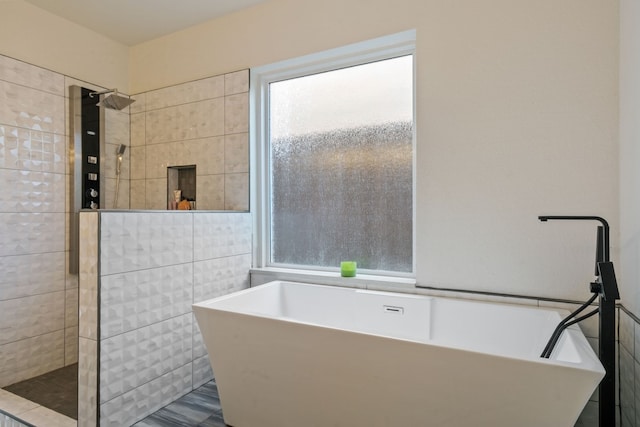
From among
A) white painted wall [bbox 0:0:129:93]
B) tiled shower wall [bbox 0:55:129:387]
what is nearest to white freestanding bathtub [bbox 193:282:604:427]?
tiled shower wall [bbox 0:55:129:387]

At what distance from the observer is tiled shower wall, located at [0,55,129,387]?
97.9 inches

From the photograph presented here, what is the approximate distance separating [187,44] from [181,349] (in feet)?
7.97

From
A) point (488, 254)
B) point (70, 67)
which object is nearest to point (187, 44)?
point (70, 67)

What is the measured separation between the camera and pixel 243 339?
6.00 ft

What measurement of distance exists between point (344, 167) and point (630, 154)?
1.60 metres

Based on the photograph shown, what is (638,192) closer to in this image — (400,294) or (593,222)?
(593,222)

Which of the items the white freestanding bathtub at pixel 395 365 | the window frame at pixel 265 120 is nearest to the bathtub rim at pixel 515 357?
the white freestanding bathtub at pixel 395 365

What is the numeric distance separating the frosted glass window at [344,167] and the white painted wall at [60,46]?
1475 mm

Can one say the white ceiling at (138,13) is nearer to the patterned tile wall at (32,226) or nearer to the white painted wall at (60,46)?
the white painted wall at (60,46)

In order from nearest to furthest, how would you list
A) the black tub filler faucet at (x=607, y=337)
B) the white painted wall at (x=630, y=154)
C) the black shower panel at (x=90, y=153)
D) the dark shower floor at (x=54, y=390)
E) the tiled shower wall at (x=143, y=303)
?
the black tub filler faucet at (x=607, y=337) → the white painted wall at (x=630, y=154) → the tiled shower wall at (x=143, y=303) → the dark shower floor at (x=54, y=390) → the black shower panel at (x=90, y=153)

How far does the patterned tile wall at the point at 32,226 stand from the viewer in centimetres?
248

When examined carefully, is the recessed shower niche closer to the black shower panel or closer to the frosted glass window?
the black shower panel

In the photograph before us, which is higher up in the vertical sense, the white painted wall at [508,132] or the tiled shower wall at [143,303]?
the white painted wall at [508,132]

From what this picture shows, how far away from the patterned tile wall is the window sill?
146cm
